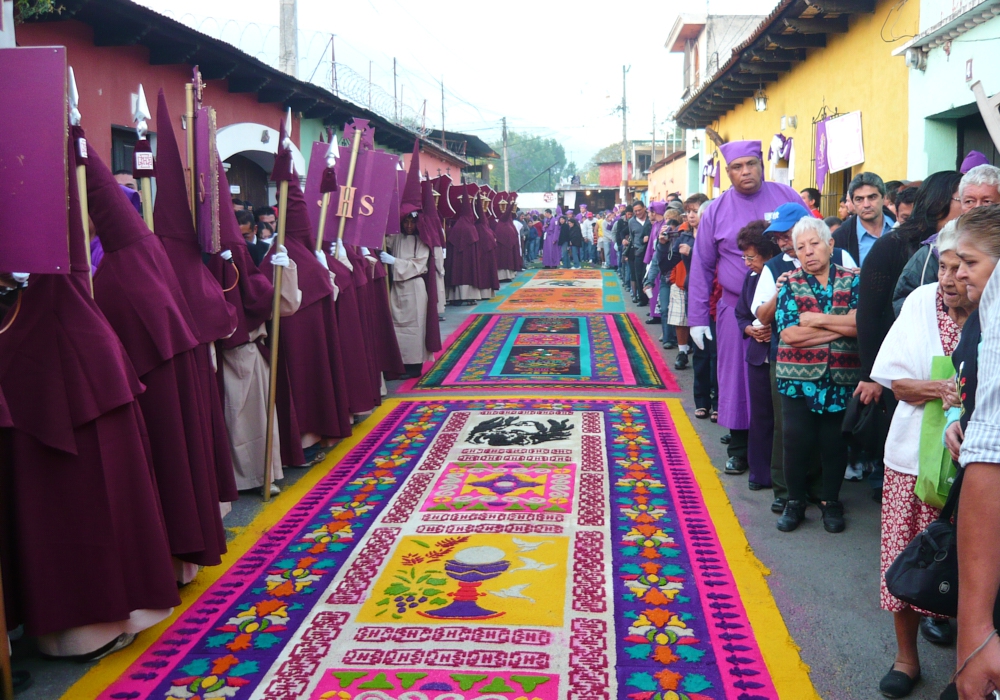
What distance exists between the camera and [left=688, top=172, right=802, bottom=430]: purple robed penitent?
619cm

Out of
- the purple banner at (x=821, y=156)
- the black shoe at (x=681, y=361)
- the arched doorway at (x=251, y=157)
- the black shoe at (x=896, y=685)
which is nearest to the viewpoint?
the black shoe at (x=896, y=685)

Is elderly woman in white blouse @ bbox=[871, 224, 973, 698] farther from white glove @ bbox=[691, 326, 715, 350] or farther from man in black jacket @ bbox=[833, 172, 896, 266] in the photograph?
white glove @ bbox=[691, 326, 715, 350]

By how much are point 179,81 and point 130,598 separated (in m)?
8.17

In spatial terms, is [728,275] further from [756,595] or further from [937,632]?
[937,632]

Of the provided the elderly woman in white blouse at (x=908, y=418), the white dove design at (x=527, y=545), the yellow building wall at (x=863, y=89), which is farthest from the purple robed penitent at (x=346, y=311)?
the yellow building wall at (x=863, y=89)

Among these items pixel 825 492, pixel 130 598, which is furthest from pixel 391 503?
pixel 825 492

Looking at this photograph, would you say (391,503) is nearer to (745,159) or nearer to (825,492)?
(825,492)

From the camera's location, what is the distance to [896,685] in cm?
333

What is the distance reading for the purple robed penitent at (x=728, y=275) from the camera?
20.3 ft

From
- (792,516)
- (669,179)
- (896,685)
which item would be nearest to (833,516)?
(792,516)

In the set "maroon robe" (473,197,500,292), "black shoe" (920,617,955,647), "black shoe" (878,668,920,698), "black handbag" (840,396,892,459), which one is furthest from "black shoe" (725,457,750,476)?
"maroon robe" (473,197,500,292)

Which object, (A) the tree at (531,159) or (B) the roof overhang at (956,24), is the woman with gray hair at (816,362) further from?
(A) the tree at (531,159)

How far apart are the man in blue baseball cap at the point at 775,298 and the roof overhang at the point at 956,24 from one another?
320cm

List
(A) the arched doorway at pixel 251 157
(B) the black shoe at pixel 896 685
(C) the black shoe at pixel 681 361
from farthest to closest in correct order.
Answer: (A) the arched doorway at pixel 251 157
(C) the black shoe at pixel 681 361
(B) the black shoe at pixel 896 685
